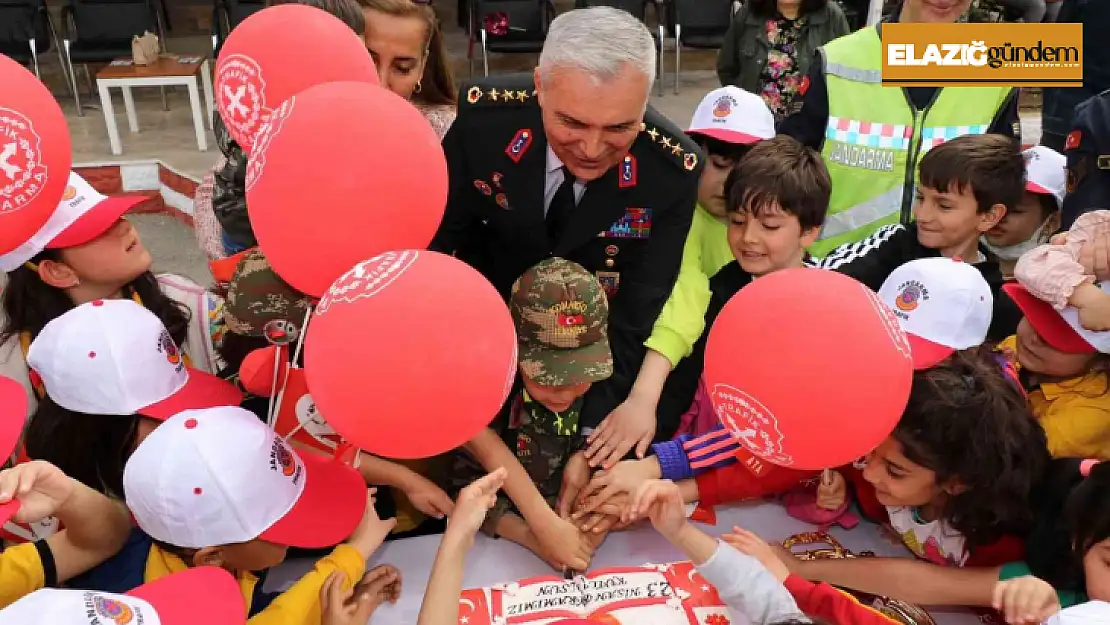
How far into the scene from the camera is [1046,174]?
2.27 m

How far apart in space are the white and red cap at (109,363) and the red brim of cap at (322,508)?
28 centimetres

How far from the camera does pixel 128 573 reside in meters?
1.45

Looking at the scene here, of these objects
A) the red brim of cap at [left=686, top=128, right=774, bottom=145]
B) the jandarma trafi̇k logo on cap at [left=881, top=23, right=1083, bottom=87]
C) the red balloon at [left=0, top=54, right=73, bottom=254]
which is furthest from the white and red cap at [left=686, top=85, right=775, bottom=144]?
the red balloon at [left=0, top=54, right=73, bottom=254]

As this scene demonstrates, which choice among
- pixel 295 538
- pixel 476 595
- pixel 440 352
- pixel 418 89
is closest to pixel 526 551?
pixel 476 595

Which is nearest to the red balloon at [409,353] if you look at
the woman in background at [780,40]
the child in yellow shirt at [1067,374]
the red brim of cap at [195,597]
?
the red brim of cap at [195,597]

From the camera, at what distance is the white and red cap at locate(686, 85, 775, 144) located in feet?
7.17

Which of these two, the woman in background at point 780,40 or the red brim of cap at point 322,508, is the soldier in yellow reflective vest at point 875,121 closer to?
the woman in background at point 780,40

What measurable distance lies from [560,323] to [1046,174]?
61.2 inches

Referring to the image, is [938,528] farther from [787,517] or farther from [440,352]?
[440,352]

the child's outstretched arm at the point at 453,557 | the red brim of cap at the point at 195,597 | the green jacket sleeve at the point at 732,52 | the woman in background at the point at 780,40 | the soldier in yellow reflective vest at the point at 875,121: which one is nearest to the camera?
the red brim of cap at the point at 195,597

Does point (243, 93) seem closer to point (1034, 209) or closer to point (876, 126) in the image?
point (876, 126)

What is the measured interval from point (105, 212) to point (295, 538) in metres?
0.83

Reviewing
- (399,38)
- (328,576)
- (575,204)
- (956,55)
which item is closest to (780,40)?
(956,55)

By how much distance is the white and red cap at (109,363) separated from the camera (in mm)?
1464
